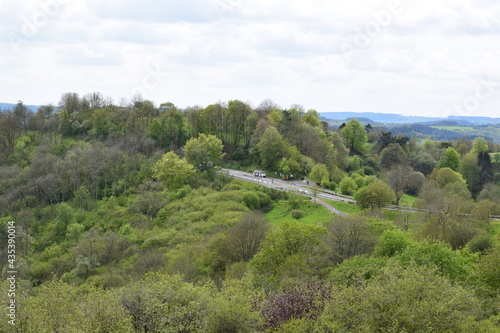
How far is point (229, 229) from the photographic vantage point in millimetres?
41656

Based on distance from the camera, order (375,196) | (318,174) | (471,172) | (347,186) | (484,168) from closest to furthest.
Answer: (375,196)
(347,186)
(318,174)
(471,172)
(484,168)

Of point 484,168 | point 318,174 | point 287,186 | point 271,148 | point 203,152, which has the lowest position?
point 287,186

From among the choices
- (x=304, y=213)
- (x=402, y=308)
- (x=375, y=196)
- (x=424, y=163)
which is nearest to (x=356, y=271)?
(x=402, y=308)

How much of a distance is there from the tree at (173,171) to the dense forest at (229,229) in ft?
0.86

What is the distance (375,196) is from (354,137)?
4821cm

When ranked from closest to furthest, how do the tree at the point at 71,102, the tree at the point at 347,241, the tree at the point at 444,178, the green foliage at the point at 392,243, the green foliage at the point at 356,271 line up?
the green foliage at the point at 356,271
the green foliage at the point at 392,243
the tree at the point at 347,241
the tree at the point at 444,178
the tree at the point at 71,102

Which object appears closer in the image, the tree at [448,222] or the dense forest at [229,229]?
the dense forest at [229,229]

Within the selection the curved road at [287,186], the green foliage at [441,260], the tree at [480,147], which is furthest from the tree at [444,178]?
the green foliage at [441,260]

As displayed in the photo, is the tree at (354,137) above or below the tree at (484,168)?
above

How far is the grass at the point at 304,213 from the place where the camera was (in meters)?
47.5

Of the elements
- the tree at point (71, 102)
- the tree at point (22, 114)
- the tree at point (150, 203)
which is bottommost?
the tree at point (150, 203)

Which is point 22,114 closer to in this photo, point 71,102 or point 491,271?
point 71,102

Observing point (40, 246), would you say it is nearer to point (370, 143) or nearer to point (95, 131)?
point (95, 131)

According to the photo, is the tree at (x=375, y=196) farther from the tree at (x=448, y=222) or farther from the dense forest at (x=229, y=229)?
the tree at (x=448, y=222)
